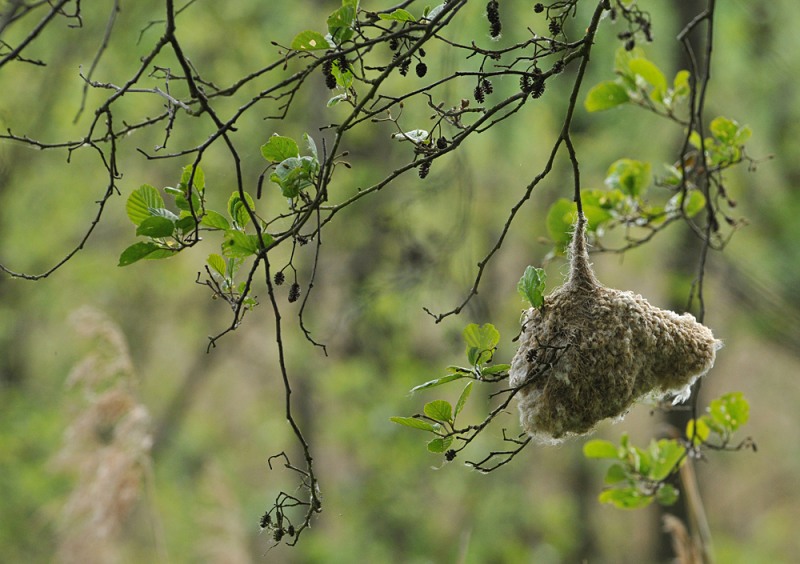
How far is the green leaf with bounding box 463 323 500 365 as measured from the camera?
4.90ft

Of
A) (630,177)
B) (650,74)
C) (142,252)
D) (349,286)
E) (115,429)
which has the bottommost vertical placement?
(142,252)

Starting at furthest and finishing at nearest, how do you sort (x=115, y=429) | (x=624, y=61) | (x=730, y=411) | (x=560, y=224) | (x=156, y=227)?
1. (x=115, y=429)
2. (x=624, y=61)
3. (x=730, y=411)
4. (x=560, y=224)
5. (x=156, y=227)

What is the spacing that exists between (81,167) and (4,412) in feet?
7.11

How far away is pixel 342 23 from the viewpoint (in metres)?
1.44

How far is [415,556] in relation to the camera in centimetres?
803

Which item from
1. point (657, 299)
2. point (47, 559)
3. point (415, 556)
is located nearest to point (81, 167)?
point (47, 559)

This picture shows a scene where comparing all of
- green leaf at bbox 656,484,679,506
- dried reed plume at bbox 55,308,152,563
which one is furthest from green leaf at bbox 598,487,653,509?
dried reed plume at bbox 55,308,152,563

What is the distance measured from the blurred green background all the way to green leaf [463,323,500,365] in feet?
12.0

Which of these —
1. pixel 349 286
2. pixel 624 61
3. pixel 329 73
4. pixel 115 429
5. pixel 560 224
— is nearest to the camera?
pixel 329 73

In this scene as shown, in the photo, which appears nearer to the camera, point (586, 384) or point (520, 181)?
point (586, 384)

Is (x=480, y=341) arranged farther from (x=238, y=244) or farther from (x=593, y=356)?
(x=238, y=244)

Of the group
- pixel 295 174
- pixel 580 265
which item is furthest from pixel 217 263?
pixel 580 265

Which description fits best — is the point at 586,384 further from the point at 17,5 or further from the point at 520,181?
the point at 520,181

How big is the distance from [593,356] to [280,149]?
60 centimetres
